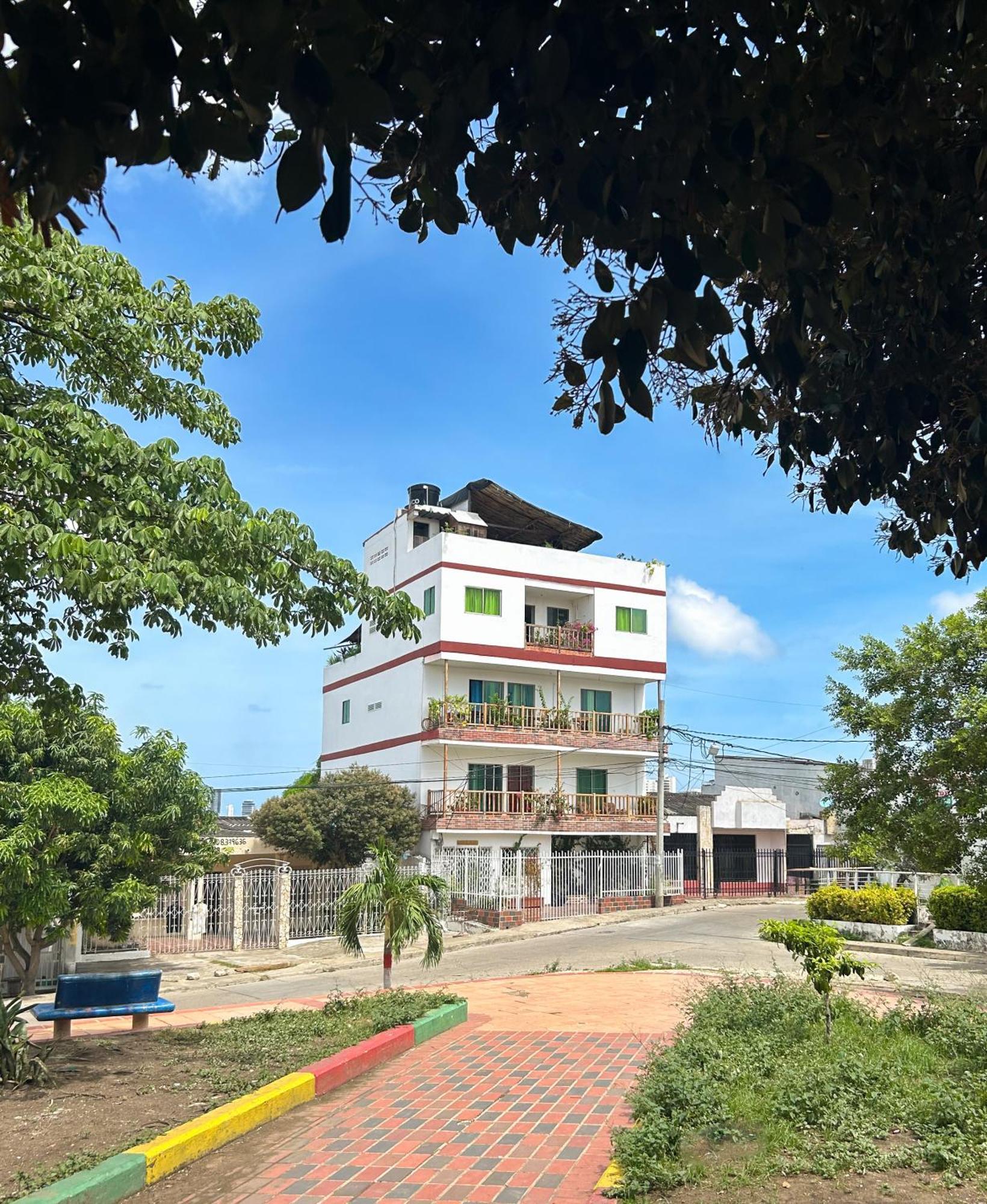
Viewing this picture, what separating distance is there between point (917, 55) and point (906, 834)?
16.0 metres

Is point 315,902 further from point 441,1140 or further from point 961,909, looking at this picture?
point 441,1140

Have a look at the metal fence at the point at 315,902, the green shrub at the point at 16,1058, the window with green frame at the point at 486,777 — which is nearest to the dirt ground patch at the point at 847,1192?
the green shrub at the point at 16,1058

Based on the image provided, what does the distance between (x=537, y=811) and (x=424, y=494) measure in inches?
514

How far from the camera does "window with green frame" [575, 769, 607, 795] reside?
36719 mm

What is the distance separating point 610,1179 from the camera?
569cm

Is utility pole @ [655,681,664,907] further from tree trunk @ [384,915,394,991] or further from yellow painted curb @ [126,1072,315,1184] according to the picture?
yellow painted curb @ [126,1072,315,1184]

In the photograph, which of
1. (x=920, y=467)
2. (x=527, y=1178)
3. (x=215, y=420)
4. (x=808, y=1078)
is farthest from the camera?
(x=215, y=420)

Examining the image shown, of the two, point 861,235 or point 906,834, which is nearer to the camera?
point 861,235

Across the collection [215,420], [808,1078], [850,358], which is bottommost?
[808,1078]

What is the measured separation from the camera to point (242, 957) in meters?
22.2

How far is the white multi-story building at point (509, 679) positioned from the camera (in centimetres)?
3444

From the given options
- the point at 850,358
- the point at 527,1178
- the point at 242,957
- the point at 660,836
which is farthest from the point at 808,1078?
the point at 660,836

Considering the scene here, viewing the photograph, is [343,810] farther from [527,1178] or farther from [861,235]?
[861,235]

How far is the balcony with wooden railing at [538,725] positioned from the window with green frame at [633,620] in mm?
2922
